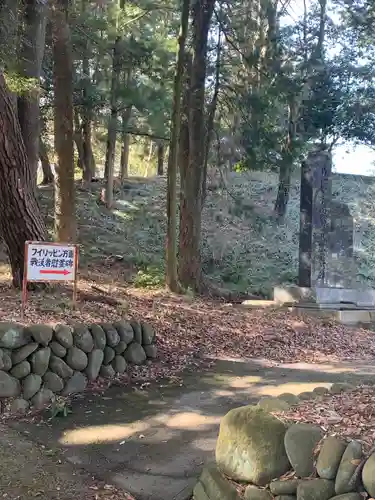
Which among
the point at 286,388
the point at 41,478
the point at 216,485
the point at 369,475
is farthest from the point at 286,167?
the point at 369,475

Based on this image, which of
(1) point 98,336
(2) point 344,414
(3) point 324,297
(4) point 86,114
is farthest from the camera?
(4) point 86,114

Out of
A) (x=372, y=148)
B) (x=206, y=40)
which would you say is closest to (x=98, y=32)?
(x=206, y=40)

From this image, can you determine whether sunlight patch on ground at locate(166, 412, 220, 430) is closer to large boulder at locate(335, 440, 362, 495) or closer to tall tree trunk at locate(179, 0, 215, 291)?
large boulder at locate(335, 440, 362, 495)

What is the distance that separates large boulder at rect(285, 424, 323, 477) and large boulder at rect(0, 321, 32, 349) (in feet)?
10.9

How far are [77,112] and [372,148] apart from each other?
40.2 feet

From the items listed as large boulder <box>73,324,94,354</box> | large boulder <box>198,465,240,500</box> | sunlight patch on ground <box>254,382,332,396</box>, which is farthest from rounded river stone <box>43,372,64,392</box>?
large boulder <box>198,465,240,500</box>

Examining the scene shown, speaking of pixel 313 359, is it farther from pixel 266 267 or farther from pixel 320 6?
pixel 320 6

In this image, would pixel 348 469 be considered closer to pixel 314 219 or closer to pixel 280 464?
pixel 280 464

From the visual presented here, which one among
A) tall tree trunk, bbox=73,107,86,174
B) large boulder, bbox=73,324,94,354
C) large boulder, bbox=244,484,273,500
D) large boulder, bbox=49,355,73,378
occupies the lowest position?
large boulder, bbox=49,355,73,378

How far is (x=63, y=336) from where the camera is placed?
6.00 meters

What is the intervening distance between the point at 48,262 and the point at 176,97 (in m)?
6.15

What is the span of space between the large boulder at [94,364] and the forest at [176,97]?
2.28 m

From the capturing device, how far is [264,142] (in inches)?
561

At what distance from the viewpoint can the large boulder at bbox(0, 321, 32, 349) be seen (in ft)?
18.0
